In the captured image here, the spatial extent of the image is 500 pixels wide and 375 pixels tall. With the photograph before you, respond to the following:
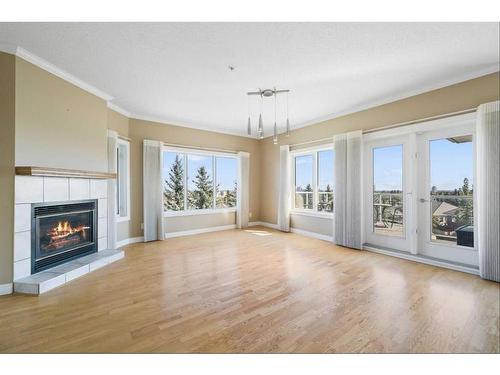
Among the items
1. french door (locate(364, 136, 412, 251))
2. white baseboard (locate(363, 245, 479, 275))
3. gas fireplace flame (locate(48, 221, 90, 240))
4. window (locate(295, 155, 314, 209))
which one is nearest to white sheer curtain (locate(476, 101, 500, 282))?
white baseboard (locate(363, 245, 479, 275))

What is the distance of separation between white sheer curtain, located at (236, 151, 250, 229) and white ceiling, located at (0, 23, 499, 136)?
2.47 meters

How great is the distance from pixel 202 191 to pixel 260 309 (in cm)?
397

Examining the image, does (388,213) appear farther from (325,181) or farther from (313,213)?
(313,213)

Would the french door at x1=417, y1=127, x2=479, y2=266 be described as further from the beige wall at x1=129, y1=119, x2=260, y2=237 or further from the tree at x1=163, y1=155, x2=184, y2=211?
the tree at x1=163, y1=155, x2=184, y2=211

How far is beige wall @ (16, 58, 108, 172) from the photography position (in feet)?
8.39

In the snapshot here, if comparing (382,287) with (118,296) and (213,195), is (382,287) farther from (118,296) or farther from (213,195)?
(213,195)

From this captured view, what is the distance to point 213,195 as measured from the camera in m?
5.91

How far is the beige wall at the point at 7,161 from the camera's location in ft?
7.97

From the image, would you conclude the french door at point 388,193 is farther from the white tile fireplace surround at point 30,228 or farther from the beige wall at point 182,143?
the white tile fireplace surround at point 30,228

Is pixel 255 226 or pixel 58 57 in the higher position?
pixel 58 57

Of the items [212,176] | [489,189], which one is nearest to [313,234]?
[212,176]

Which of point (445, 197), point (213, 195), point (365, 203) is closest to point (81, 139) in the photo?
point (213, 195)

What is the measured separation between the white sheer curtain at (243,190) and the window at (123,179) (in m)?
2.71

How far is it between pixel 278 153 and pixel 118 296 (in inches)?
187
